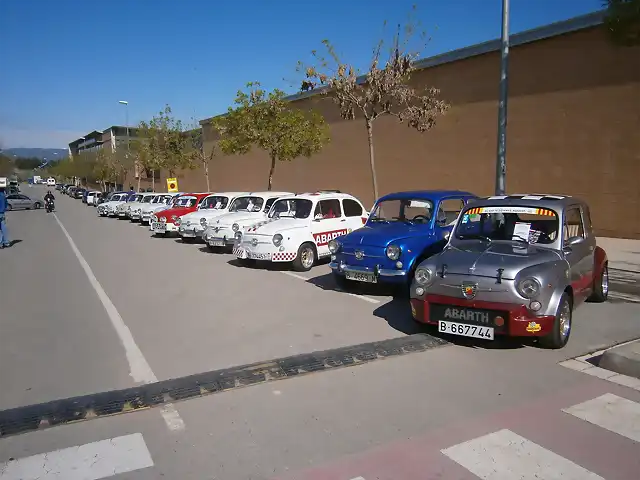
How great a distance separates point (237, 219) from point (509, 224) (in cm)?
839

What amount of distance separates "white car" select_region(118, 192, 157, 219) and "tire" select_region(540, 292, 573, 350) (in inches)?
910

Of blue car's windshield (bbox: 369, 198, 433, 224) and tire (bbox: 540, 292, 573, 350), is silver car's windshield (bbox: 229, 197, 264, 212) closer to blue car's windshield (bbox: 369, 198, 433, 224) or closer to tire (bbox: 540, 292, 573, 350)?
blue car's windshield (bbox: 369, 198, 433, 224)

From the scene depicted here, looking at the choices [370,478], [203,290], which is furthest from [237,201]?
[370,478]

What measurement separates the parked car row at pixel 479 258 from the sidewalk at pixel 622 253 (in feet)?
12.8

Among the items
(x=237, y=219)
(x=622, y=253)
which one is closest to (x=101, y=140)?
(x=237, y=219)

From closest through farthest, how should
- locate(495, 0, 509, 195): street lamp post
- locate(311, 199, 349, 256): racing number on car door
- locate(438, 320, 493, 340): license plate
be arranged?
locate(438, 320, 493, 340): license plate
locate(311, 199, 349, 256): racing number on car door
locate(495, 0, 509, 195): street lamp post

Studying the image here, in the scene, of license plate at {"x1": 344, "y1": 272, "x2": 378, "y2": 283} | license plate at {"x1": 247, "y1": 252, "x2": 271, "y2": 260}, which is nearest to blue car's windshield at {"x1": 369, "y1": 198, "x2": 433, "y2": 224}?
license plate at {"x1": 344, "y1": 272, "x2": 378, "y2": 283}

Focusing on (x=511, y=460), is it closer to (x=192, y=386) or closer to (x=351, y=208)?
(x=192, y=386)

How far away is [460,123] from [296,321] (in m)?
A: 14.7

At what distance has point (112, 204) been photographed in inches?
1175

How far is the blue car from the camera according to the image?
7.88 m

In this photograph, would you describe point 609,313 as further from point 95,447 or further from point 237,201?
point 237,201

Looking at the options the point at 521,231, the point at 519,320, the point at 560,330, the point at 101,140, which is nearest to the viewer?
the point at 519,320

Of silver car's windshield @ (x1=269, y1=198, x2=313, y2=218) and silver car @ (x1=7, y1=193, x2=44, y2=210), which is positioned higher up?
silver car's windshield @ (x1=269, y1=198, x2=313, y2=218)
